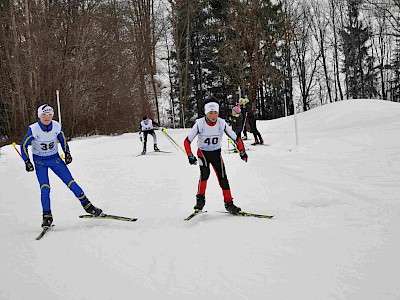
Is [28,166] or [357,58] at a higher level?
[357,58]

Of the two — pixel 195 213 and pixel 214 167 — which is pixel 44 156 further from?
pixel 214 167

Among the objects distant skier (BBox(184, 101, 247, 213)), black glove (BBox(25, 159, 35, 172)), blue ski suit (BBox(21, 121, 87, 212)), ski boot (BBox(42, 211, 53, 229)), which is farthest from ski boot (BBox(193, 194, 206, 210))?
black glove (BBox(25, 159, 35, 172))

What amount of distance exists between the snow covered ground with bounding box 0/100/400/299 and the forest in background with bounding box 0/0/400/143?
2265 millimetres

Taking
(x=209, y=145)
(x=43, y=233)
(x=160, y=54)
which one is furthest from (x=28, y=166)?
(x=160, y=54)

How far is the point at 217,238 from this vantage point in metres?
4.32

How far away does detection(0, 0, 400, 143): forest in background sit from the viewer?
1631cm

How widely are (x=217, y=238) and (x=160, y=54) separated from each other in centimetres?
3058

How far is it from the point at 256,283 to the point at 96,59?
18.0m

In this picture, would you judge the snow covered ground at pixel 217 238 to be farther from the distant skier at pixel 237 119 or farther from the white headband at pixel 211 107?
the distant skier at pixel 237 119

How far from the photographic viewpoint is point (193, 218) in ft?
17.2

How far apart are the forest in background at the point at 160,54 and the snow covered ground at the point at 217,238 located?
7.43 feet

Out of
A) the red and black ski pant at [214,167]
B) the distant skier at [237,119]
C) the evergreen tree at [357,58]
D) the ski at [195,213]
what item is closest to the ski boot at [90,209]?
the ski at [195,213]

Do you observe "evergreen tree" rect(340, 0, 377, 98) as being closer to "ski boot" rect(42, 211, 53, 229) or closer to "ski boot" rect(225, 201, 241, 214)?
"ski boot" rect(225, 201, 241, 214)

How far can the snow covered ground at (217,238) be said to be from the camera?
10.4ft
